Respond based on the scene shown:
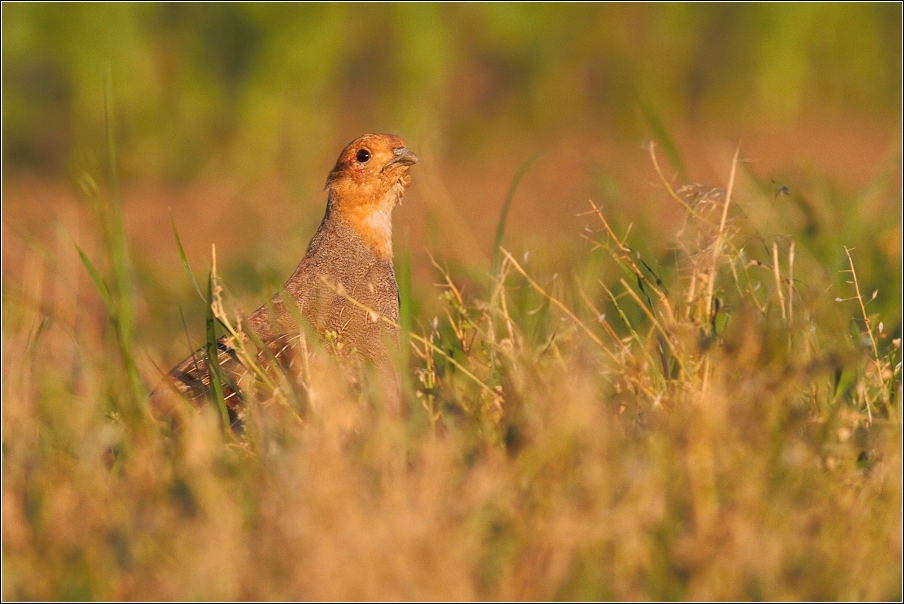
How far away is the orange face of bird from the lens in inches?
182

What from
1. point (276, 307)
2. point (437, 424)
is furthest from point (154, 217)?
point (437, 424)

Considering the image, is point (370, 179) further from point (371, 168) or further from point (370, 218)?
point (370, 218)

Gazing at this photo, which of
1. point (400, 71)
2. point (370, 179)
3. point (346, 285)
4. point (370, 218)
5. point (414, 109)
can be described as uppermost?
point (400, 71)

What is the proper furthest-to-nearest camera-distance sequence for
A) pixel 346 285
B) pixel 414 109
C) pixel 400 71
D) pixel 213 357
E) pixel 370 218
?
pixel 400 71, pixel 414 109, pixel 370 218, pixel 346 285, pixel 213 357

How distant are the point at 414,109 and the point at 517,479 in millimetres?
8711

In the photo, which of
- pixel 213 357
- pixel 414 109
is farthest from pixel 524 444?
pixel 414 109

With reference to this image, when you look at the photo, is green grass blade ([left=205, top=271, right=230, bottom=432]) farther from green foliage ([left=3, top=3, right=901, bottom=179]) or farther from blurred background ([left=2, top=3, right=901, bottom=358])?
green foliage ([left=3, top=3, right=901, bottom=179])

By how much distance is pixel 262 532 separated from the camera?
2.50m

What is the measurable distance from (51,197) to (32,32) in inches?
54.7

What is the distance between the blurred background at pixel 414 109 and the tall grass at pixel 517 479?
9.02 feet

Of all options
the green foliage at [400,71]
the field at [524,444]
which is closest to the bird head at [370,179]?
the field at [524,444]

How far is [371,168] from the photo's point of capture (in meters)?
4.61

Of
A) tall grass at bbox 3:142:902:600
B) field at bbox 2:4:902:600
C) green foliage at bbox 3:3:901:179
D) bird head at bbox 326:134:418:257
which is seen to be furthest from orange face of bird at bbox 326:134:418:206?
Result: green foliage at bbox 3:3:901:179

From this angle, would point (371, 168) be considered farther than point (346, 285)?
Yes
